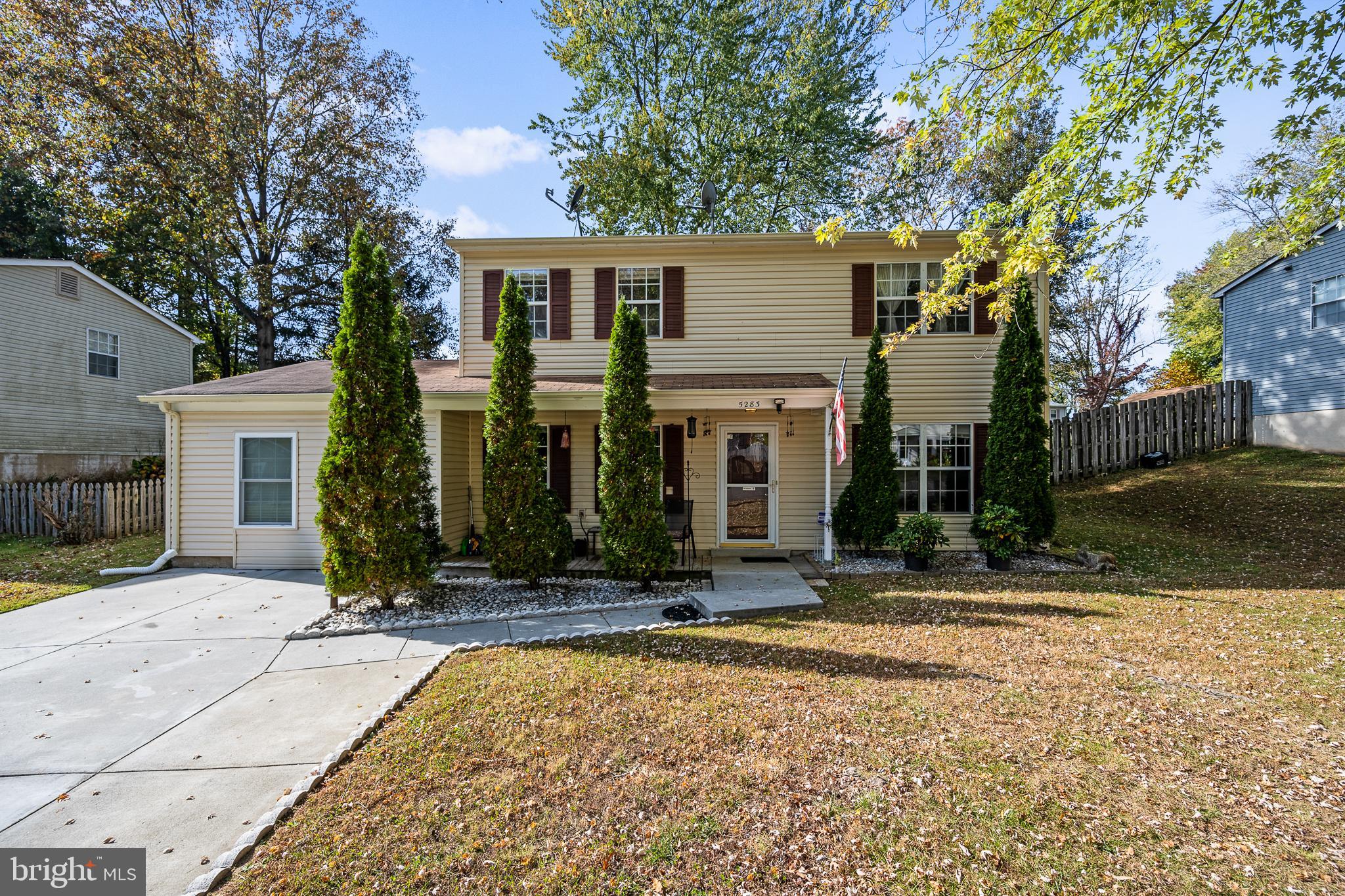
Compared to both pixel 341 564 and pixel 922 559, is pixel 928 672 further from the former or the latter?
pixel 341 564

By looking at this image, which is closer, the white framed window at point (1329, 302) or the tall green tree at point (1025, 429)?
the tall green tree at point (1025, 429)

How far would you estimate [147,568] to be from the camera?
26.3 ft

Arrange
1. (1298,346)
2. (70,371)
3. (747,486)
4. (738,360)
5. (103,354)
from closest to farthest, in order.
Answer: (747,486) → (738,360) → (1298,346) → (70,371) → (103,354)

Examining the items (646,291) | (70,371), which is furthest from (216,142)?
(646,291)

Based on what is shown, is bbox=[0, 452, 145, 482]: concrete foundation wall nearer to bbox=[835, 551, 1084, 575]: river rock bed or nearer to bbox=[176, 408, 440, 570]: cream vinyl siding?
bbox=[176, 408, 440, 570]: cream vinyl siding

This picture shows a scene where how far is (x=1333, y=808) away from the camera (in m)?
2.66

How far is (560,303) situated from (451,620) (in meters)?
5.82

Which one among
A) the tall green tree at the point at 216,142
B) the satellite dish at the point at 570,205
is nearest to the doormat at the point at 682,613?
the satellite dish at the point at 570,205

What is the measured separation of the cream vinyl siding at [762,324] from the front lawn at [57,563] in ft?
19.8

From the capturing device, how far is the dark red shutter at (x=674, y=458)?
9289mm

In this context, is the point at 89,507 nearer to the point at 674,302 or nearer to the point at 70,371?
the point at 70,371

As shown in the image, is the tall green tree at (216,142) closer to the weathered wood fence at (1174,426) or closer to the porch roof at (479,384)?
the porch roof at (479,384)

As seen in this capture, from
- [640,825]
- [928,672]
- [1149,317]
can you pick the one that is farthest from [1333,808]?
[1149,317]

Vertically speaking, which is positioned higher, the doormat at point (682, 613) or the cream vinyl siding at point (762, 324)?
the cream vinyl siding at point (762, 324)
